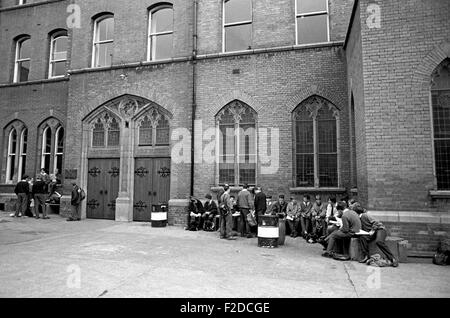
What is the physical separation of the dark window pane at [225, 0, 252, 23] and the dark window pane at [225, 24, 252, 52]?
1.14ft

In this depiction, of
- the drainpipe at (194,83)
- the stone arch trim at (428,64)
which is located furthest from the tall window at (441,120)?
the drainpipe at (194,83)

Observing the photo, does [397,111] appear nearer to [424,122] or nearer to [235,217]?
[424,122]

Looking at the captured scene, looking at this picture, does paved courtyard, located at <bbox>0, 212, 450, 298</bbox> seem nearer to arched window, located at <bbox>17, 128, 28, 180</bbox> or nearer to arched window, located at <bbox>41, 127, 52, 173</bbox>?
arched window, located at <bbox>41, 127, 52, 173</bbox>

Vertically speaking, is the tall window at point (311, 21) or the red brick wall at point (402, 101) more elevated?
the tall window at point (311, 21)

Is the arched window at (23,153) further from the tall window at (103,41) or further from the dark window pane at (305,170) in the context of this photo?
the dark window pane at (305,170)

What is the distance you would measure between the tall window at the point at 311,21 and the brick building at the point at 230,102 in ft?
0.15

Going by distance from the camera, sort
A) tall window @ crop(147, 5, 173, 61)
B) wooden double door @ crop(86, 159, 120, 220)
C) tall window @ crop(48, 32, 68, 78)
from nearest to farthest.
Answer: wooden double door @ crop(86, 159, 120, 220) < tall window @ crop(147, 5, 173, 61) < tall window @ crop(48, 32, 68, 78)

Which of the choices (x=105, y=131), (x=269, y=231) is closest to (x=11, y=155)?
(x=105, y=131)

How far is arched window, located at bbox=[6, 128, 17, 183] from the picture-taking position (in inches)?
682

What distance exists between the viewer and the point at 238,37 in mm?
13602

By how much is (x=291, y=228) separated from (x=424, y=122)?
5.34 m

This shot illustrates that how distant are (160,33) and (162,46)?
575 mm

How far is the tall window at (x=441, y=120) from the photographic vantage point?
25.3 ft

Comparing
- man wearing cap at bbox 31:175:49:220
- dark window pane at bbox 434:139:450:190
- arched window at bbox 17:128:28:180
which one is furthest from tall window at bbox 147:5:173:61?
dark window pane at bbox 434:139:450:190
